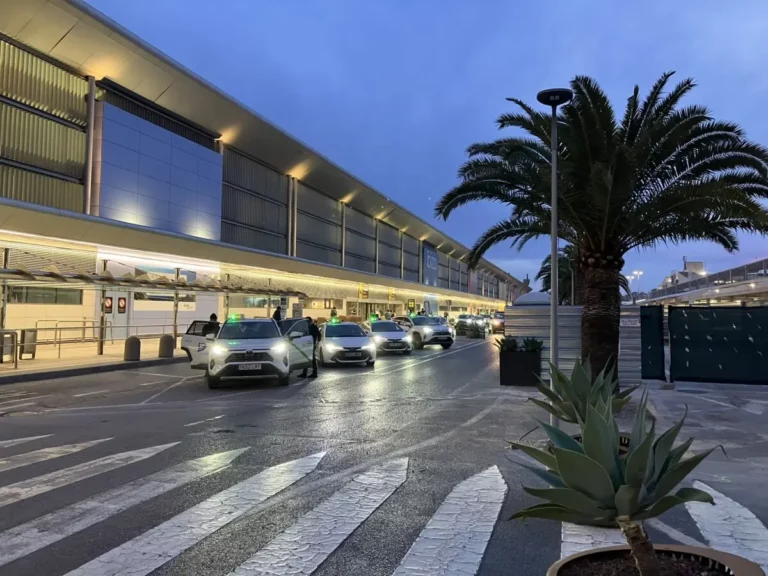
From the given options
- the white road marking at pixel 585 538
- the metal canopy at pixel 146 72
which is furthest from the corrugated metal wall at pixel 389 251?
the white road marking at pixel 585 538

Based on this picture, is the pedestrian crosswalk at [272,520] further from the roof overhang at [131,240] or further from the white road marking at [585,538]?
the roof overhang at [131,240]

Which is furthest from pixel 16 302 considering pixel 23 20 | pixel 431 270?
pixel 431 270

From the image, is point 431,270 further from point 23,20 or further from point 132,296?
point 23,20

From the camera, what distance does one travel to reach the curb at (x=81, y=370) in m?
15.4

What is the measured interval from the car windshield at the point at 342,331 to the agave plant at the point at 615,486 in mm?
18078

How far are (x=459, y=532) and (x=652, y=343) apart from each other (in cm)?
1043

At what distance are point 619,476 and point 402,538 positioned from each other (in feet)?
7.34

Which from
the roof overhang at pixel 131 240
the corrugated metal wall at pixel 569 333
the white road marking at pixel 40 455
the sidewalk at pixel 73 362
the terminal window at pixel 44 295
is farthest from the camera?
the terminal window at pixel 44 295

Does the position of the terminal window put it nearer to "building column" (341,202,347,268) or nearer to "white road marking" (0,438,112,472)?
"white road marking" (0,438,112,472)

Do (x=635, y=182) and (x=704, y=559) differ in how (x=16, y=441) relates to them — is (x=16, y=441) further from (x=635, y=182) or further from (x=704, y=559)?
(x=635, y=182)

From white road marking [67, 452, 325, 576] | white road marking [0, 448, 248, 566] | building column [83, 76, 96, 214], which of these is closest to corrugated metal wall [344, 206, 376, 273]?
building column [83, 76, 96, 214]

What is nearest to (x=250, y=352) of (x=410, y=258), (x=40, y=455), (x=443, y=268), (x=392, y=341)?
(x=40, y=455)

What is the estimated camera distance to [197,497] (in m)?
5.65

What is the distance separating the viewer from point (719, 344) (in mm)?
13156
